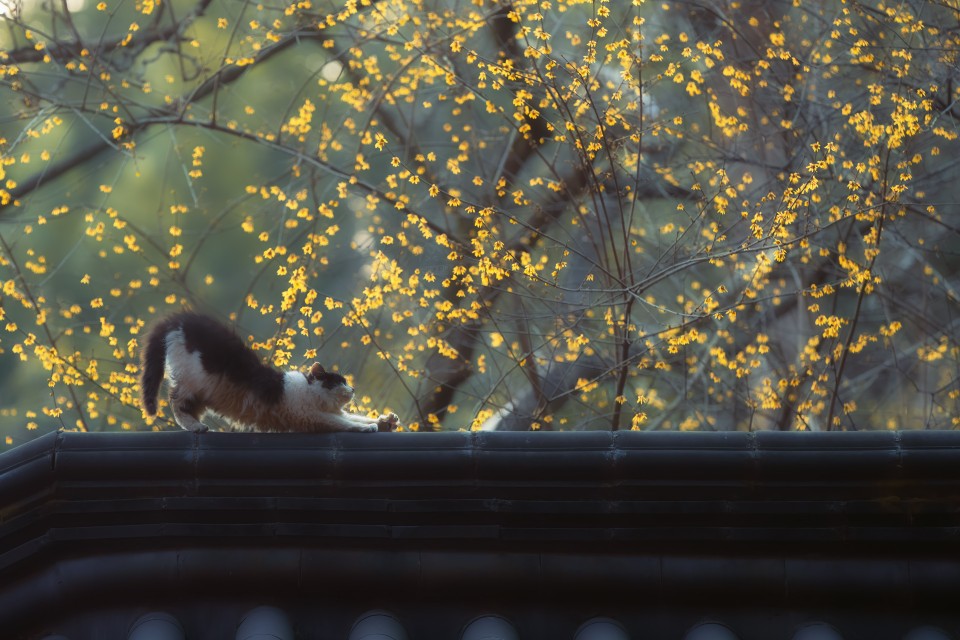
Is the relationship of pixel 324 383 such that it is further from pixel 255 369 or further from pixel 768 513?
pixel 768 513

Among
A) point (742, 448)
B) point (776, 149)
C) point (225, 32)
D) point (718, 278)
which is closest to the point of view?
point (742, 448)

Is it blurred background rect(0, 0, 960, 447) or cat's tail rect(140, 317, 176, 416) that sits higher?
blurred background rect(0, 0, 960, 447)

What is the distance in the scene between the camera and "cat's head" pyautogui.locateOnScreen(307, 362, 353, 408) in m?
7.09

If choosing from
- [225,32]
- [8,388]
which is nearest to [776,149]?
[225,32]

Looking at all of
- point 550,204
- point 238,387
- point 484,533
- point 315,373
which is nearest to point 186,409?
point 238,387

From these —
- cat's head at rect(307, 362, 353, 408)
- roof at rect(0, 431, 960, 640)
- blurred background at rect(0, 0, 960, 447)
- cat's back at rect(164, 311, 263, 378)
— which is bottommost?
roof at rect(0, 431, 960, 640)

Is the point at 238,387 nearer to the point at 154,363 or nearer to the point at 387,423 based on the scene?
the point at 154,363

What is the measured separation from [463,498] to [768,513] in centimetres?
166

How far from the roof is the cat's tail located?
100 cm

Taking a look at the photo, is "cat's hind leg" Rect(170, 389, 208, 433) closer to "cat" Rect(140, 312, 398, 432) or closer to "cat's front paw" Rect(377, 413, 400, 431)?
"cat" Rect(140, 312, 398, 432)

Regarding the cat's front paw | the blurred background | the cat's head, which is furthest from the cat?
the blurred background

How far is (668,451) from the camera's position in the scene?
244 inches

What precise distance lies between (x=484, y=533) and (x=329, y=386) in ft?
4.75

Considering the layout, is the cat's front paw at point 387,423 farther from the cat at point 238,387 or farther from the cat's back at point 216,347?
the cat's back at point 216,347
